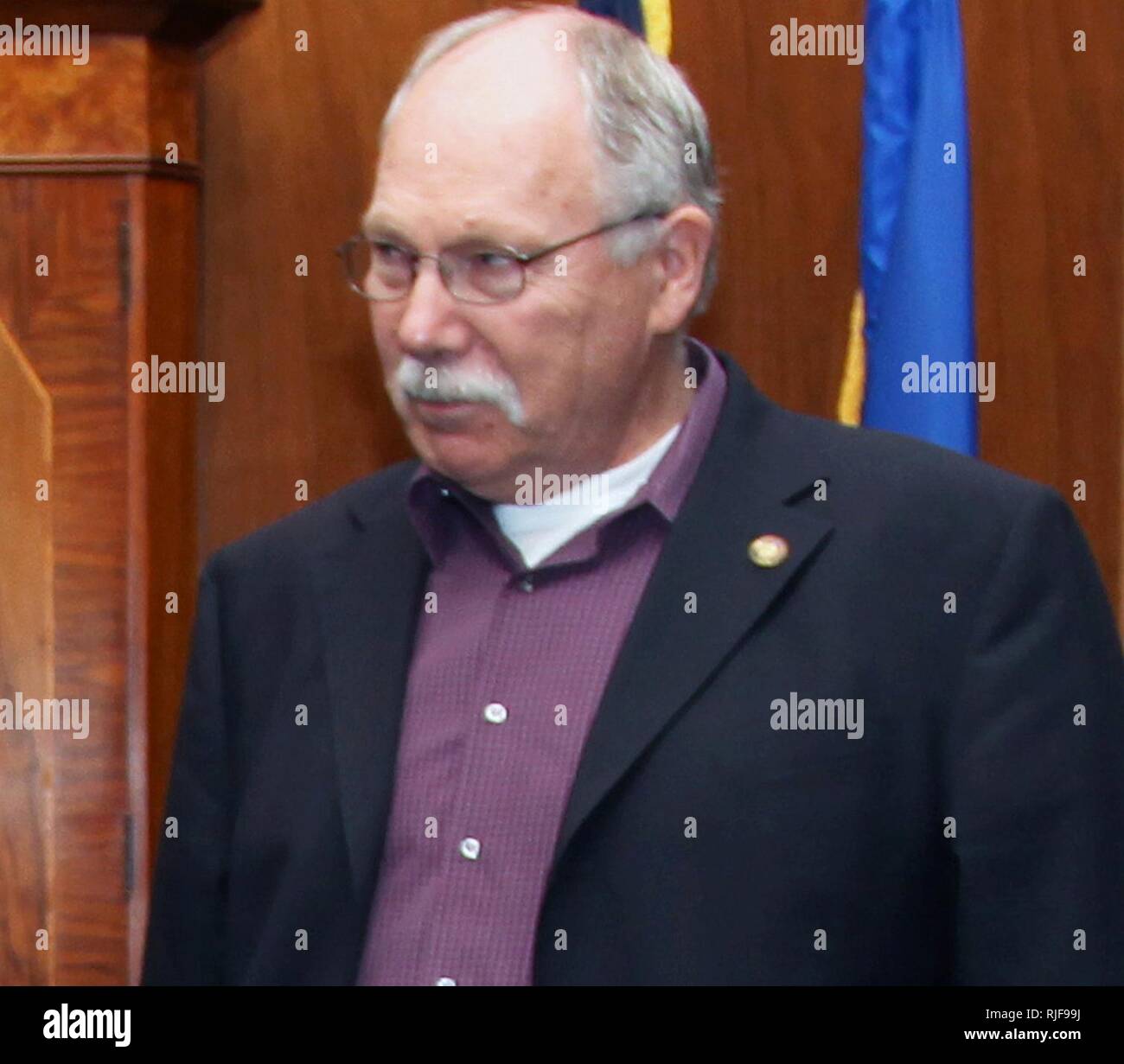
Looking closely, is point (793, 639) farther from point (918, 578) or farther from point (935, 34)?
point (935, 34)

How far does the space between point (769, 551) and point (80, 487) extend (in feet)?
3.41

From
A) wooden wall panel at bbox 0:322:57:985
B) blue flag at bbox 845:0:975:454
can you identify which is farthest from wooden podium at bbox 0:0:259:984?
blue flag at bbox 845:0:975:454

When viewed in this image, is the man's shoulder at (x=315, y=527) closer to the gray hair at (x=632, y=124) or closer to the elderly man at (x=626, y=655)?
the elderly man at (x=626, y=655)

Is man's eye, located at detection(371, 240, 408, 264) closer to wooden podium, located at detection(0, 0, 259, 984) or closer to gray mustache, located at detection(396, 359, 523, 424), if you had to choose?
gray mustache, located at detection(396, 359, 523, 424)

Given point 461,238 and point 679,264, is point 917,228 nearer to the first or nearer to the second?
point 679,264

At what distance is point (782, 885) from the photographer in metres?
1.65

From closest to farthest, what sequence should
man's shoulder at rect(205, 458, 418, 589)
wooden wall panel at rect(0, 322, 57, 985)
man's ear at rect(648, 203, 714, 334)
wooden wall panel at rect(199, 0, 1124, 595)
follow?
man's ear at rect(648, 203, 714, 334)
man's shoulder at rect(205, 458, 418, 589)
wooden wall panel at rect(0, 322, 57, 985)
wooden wall panel at rect(199, 0, 1124, 595)

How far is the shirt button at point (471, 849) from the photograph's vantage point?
1694 millimetres

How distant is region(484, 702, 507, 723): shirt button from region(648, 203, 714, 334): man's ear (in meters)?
0.43

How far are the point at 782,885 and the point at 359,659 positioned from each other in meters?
0.49

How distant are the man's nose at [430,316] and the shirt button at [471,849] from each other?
47 centimetres

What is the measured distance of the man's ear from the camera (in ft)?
6.17

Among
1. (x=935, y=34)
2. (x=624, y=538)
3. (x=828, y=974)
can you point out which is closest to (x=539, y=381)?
(x=624, y=538)

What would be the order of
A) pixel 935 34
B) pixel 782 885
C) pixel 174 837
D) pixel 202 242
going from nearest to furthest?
pixel 782 885, pixel 174 837, pixel 935 34, pixel 202 242
